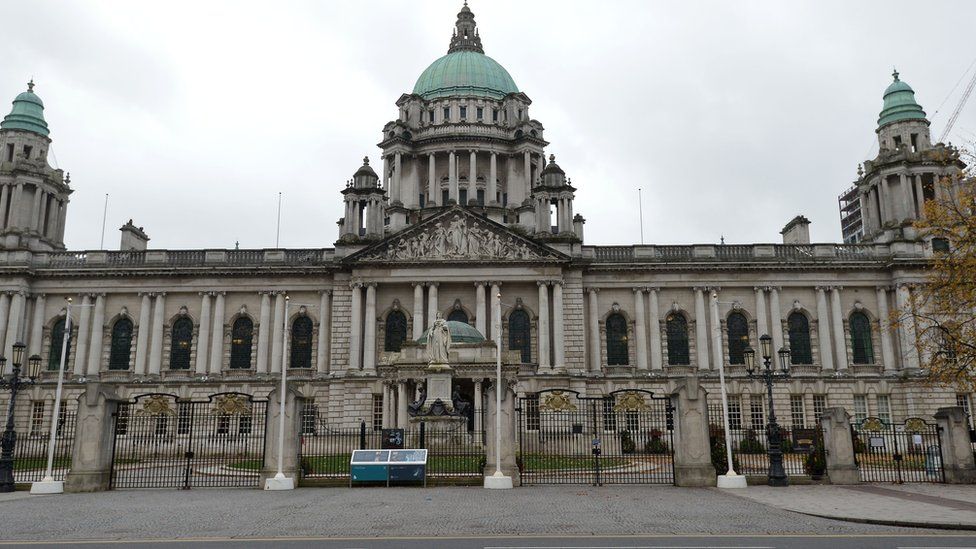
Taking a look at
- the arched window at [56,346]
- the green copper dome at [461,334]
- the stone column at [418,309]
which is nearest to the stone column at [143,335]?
the arched window at [56,346]

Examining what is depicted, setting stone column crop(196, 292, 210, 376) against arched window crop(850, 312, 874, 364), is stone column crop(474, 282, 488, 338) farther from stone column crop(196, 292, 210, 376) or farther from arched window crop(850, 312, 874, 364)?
arched window crop(850, 312, 874, 364)

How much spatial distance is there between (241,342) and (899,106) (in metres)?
52.0

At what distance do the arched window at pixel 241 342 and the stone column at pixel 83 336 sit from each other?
1040cm

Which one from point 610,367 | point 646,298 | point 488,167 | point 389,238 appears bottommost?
point 610,367

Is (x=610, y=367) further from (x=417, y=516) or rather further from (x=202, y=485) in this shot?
(x=417, y=516)

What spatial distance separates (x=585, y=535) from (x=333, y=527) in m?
5.22

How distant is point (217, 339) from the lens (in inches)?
2178

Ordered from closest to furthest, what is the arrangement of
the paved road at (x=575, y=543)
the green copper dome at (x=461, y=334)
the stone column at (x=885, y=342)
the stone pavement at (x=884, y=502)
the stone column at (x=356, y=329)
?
the paved road at (x=575, y=543) < the stone pavement at (x=884, y=502) < the green copper dome at (x=461, y=334) < the stone column at (x=356, y=329) < the stone column at (x=885, y=342)

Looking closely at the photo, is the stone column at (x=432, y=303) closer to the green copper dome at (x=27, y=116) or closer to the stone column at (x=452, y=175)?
the stone column at (x=452, y=175)

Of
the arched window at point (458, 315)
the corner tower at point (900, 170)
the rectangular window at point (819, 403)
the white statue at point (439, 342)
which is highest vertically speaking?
the corner tower at point (900, 170)

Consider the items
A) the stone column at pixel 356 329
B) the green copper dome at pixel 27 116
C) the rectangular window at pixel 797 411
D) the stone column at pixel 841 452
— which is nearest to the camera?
the stone column at pixel 841 452

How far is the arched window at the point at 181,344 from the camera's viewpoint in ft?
182

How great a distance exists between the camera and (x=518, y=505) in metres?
19.5

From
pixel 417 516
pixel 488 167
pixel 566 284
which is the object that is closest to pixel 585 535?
pixel 417 516
